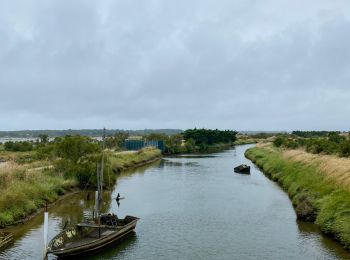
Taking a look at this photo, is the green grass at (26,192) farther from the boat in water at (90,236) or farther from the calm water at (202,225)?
the boat in water at (90,236)

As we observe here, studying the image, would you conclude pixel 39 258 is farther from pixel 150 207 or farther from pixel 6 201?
pixel 150 207

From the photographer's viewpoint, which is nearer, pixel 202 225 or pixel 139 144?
pixel 202 225

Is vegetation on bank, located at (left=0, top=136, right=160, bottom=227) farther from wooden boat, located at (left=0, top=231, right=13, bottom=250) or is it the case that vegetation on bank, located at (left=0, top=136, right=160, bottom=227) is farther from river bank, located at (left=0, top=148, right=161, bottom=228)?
wooden boat, located at (left=0, top=231, right=13, bottom=250)

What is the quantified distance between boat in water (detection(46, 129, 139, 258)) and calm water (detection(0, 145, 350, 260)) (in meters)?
0.64

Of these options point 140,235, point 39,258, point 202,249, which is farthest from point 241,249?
point 39,258

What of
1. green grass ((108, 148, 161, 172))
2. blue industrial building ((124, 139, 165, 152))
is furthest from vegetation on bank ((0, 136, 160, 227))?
blue industrial building ((124, 139, 165, 152))

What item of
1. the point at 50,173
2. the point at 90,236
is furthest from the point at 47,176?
the point at 90,236

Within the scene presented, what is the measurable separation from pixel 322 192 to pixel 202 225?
33.7 feet

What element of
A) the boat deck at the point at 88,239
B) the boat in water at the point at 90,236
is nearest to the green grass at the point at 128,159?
the boat in water at the point at 90,236

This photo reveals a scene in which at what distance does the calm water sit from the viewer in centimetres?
2759

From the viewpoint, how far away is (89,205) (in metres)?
43.6

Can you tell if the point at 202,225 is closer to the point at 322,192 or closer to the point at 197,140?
the point at 322,192

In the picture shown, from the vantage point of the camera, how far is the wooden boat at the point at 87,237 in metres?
25.9

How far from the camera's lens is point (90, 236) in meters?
29.7
